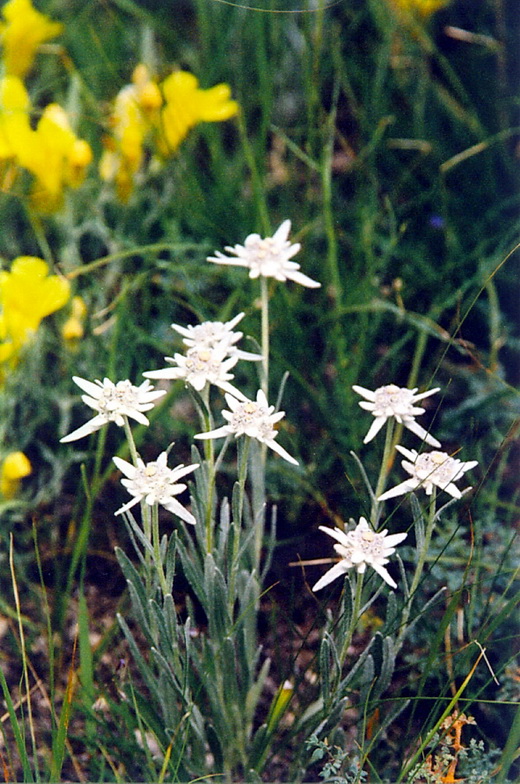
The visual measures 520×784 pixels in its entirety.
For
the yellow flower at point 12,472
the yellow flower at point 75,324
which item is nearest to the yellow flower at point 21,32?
the yellow flower at point 75,324

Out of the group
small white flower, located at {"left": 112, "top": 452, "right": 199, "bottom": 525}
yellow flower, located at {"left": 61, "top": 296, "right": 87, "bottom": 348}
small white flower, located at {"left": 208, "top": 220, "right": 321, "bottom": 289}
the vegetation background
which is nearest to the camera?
small white flower, located at {"left": 112, "top": 452, "right": 199, "bottom": 525}

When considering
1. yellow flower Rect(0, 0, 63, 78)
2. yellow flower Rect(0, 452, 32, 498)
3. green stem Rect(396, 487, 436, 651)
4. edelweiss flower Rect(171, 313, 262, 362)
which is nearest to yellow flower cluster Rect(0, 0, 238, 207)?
yellow flower Rect(0, 0, 63, 78)

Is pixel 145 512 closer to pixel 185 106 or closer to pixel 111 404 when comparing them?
pixel 111 404

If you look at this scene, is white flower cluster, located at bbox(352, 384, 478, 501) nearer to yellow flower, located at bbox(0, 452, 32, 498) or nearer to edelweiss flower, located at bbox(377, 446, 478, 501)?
edelweiss flower, located at bbox(377, 446, 478, 501)

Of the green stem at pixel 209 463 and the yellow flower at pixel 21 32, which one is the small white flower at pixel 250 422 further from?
the yellow flower at pixel 21 32

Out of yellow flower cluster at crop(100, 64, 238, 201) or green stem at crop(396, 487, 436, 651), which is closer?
green stem at crop(396, 487, 436, 651)

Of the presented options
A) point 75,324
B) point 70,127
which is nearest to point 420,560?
point 75,324

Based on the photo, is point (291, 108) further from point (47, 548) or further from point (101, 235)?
point (47, 548)
